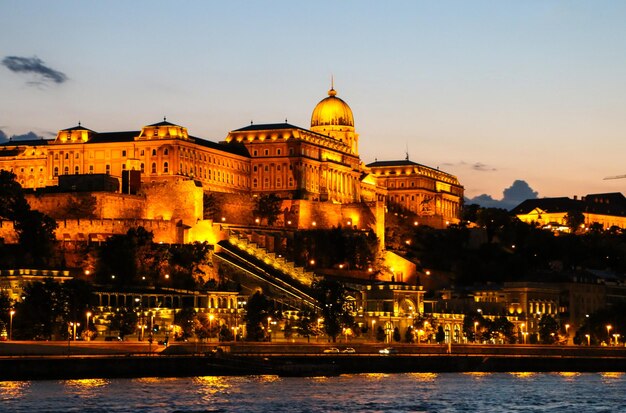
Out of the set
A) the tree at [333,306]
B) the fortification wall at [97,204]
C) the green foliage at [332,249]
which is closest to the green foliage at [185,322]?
the tree at [333,306]

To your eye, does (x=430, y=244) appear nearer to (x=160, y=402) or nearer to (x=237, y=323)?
(x=237, y=323)

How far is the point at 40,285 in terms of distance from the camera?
384 feet

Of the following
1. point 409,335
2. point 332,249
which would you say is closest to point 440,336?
point 409,335

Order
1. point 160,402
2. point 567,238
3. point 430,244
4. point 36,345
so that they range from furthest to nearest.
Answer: point 567,238, point 430,244, point 36,345, point 160,402

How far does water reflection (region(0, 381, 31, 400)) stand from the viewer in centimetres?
8847

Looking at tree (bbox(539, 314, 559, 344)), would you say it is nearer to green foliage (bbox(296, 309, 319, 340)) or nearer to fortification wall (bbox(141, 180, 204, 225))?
green foliage (bbox(296, 309, 319, 340))

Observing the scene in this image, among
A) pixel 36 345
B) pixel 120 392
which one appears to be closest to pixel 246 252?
pixel 36 345

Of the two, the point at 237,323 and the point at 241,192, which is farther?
the point at 241,192

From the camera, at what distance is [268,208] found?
168875 mm

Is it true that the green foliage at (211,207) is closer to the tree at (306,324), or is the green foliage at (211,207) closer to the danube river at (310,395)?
the tree at (306,324)

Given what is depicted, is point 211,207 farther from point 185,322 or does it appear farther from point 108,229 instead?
point 185,322

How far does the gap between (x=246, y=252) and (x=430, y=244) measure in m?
36.1

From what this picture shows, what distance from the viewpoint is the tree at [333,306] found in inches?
5148

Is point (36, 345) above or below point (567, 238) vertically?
below
